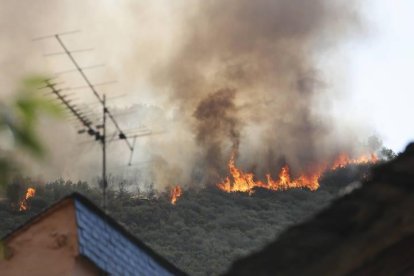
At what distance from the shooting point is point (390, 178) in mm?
4555

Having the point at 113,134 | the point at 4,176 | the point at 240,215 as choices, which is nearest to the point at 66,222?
the point at 113,134

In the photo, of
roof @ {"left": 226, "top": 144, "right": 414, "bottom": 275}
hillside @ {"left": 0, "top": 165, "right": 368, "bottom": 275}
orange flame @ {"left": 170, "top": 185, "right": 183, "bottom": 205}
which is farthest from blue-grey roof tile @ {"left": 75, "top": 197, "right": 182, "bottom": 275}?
orange flame @ {"left": 170, "top": 185, "right": 183, "bottom": 205}

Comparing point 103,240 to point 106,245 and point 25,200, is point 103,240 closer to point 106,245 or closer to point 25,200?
point 106,245

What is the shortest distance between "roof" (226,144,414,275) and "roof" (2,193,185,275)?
25.9 feet

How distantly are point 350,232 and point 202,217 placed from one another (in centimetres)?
11124

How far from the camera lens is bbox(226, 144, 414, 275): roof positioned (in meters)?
4.44

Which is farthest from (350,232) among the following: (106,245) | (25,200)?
(25,200)

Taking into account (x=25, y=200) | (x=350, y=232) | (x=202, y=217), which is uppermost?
(x=202, y=217)

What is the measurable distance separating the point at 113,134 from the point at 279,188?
12845 cm

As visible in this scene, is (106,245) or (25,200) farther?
(25,200)

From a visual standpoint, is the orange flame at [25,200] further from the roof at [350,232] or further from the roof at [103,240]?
the roof at [350,232]

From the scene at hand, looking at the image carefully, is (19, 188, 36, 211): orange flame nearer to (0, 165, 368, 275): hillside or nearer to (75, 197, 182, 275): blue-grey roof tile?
Answer: (0, 165, 368, 275): hillside

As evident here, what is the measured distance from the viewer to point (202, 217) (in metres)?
115

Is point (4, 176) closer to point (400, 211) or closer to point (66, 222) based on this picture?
point (400, 211)
